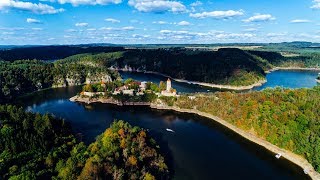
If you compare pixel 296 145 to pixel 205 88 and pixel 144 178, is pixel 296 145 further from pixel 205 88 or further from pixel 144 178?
pixel 205 88

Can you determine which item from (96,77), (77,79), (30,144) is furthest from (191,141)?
(96,77)

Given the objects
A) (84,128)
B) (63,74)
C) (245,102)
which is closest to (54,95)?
(63,74)

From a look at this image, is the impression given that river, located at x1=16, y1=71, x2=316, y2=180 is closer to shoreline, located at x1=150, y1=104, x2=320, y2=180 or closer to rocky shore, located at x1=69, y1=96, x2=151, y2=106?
shoreline, located at x1=150, y1=104, x2=320, y2=180

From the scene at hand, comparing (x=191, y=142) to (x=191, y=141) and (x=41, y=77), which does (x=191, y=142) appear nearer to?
(x=191, y=141)

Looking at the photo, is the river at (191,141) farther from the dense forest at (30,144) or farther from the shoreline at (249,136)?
the dense forest at (30,144)

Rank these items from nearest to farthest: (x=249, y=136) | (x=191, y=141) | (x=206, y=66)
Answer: (x=191, y=141), (x=249, y=136), (x=206, y=66)
